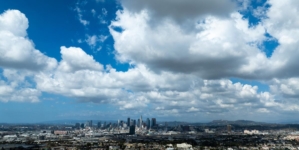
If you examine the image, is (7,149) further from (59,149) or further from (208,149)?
(208,149)

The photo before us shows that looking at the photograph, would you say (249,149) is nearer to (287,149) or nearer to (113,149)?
(287,149)

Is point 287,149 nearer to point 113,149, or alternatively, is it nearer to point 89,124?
point 113,149

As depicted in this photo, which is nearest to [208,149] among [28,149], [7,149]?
[28,149]

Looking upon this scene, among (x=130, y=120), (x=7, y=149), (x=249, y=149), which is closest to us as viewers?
(x=7, y=149)

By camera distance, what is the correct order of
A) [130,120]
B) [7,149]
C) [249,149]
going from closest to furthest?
1. [7,149]
2. [249,149]
3. [130,120]

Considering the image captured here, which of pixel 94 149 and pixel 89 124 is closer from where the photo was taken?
pixel 94 149

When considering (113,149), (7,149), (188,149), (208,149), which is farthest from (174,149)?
(7,149)

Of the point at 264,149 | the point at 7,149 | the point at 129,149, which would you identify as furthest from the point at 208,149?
the point at 7,149

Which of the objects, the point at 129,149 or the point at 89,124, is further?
the point at 89,124
